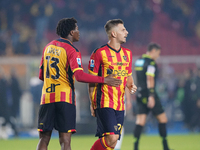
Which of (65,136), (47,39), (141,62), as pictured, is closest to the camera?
(65,136)

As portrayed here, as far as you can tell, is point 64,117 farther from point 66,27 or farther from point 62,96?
point 66,27

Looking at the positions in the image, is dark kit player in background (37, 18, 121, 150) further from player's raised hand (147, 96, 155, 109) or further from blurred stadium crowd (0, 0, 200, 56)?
blurred stadium crowd (0, 0, 200, 56)

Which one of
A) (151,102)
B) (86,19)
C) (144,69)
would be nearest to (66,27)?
(151,102)

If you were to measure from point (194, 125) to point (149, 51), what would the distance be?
514 centimetres

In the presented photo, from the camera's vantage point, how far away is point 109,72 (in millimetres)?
4469

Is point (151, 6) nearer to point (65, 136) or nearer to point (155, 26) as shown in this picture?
point (155, 26)

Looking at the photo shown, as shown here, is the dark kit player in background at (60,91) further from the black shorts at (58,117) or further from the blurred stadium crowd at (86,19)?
the blurred stadium crowd at (86,19)

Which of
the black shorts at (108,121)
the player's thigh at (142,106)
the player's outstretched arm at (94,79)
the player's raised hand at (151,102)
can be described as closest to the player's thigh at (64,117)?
the player's outstretched arm at (94,79)

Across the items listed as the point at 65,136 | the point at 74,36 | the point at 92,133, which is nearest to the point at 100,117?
the point at 65,136

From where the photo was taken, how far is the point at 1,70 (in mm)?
11375

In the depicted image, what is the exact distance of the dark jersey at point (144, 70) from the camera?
6.84m

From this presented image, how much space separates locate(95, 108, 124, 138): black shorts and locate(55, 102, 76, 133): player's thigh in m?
0.48

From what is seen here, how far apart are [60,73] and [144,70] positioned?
3.32 metres

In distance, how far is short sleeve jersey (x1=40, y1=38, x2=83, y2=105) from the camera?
3994 millimetres
